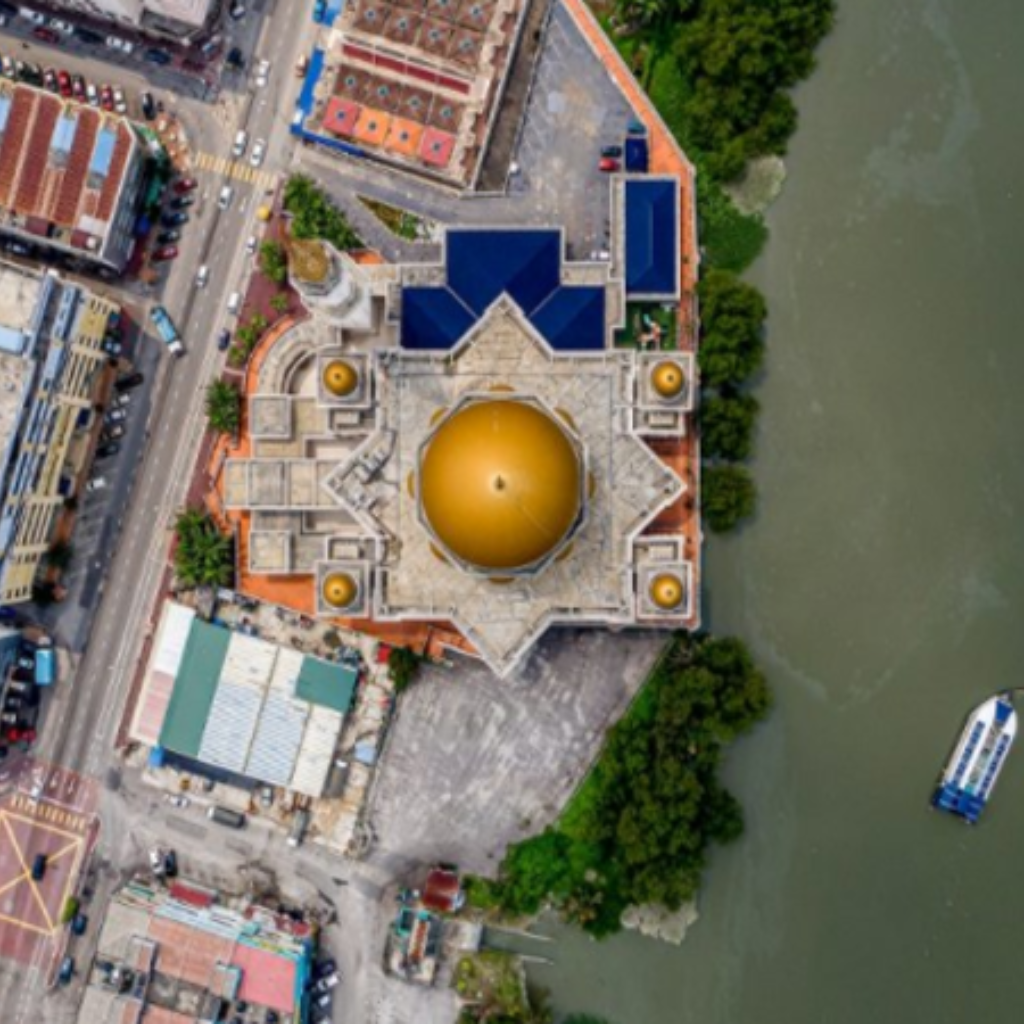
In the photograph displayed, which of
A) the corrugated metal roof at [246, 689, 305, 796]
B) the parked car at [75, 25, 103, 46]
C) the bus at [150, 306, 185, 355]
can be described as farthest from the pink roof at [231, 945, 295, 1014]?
the parked car at [75, 25, 103, 46]

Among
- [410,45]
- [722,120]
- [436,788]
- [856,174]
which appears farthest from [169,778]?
[856,174]

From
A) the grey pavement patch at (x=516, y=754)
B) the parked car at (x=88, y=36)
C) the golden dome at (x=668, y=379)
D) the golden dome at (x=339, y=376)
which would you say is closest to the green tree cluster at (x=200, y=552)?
the golden dome at (x=339, y=376)

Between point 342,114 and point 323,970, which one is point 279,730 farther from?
point 342,114

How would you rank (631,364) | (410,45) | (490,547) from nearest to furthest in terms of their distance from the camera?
1. (490,547)
2. (631,364)
3. (410,45)

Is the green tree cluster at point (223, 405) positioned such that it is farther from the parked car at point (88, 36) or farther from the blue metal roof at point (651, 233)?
the blue metal roof at point (651, 233)

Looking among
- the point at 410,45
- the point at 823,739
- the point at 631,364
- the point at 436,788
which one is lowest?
the point at 436,788

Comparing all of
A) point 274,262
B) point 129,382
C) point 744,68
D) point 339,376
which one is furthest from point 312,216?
point 744,68

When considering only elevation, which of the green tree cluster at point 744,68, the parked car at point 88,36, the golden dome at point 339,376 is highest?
the green tree cluster at point 744,68

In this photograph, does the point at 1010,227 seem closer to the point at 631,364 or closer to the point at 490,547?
the point at 631,364
